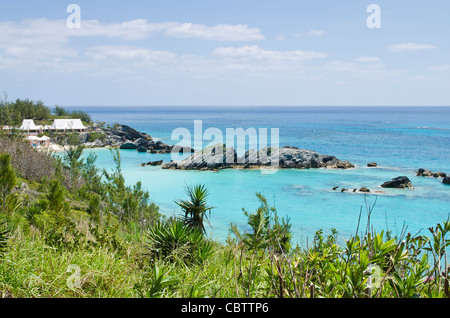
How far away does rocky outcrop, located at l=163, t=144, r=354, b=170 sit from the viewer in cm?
4762

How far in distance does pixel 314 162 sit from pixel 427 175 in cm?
1220

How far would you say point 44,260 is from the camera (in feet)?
15.9

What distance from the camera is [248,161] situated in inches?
1889

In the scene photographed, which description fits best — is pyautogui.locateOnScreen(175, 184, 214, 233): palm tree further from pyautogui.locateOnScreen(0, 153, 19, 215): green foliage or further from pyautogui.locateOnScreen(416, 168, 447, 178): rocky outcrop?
pyautogui.locateOnScreen(416, 168, 447, 178): rocky outcrop

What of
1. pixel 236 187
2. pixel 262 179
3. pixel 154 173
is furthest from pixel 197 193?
pixel 154 173

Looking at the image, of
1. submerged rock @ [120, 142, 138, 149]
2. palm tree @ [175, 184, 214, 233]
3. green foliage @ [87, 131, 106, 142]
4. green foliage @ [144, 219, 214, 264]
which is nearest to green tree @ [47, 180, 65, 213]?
palm tree @ [175, 184, 214, 233]

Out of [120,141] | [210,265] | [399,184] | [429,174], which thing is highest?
[210,265]

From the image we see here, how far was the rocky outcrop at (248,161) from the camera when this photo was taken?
156 ft

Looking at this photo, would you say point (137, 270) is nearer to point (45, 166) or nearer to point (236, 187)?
point (45, 166)

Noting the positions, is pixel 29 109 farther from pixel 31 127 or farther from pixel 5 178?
pixel 5 178

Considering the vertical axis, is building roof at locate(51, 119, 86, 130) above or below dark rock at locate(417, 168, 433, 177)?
above

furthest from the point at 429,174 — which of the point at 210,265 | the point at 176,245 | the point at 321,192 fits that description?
the point at 210,265

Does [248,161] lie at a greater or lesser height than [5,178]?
lesser
